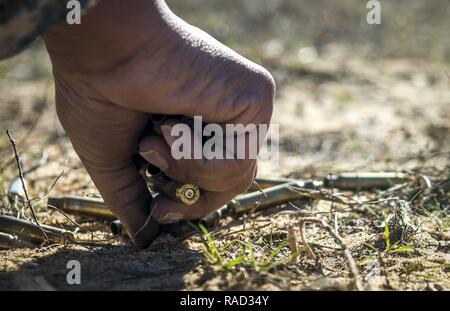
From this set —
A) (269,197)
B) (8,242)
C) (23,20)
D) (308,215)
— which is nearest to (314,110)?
(269,197)

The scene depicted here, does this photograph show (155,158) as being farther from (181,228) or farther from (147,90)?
(181,228)

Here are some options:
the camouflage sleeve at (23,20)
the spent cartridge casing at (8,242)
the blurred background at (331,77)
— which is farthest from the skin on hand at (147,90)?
the blurred background at (331,77)

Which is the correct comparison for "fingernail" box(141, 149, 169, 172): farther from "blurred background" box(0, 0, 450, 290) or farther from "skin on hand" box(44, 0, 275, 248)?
"blurred background" box(0, 0, 450, 290)

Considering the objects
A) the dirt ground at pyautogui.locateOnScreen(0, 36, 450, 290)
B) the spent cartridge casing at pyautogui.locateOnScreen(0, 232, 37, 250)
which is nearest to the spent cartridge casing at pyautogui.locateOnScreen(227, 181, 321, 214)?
the dirt ground at pyautogui.locateOnScreen(0, 36, 450, 290)

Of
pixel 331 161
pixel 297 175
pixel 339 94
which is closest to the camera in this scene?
pixel 297 175

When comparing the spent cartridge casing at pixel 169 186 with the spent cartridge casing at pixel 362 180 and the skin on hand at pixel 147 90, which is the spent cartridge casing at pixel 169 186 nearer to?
the skin on hand at pixel 147 90
